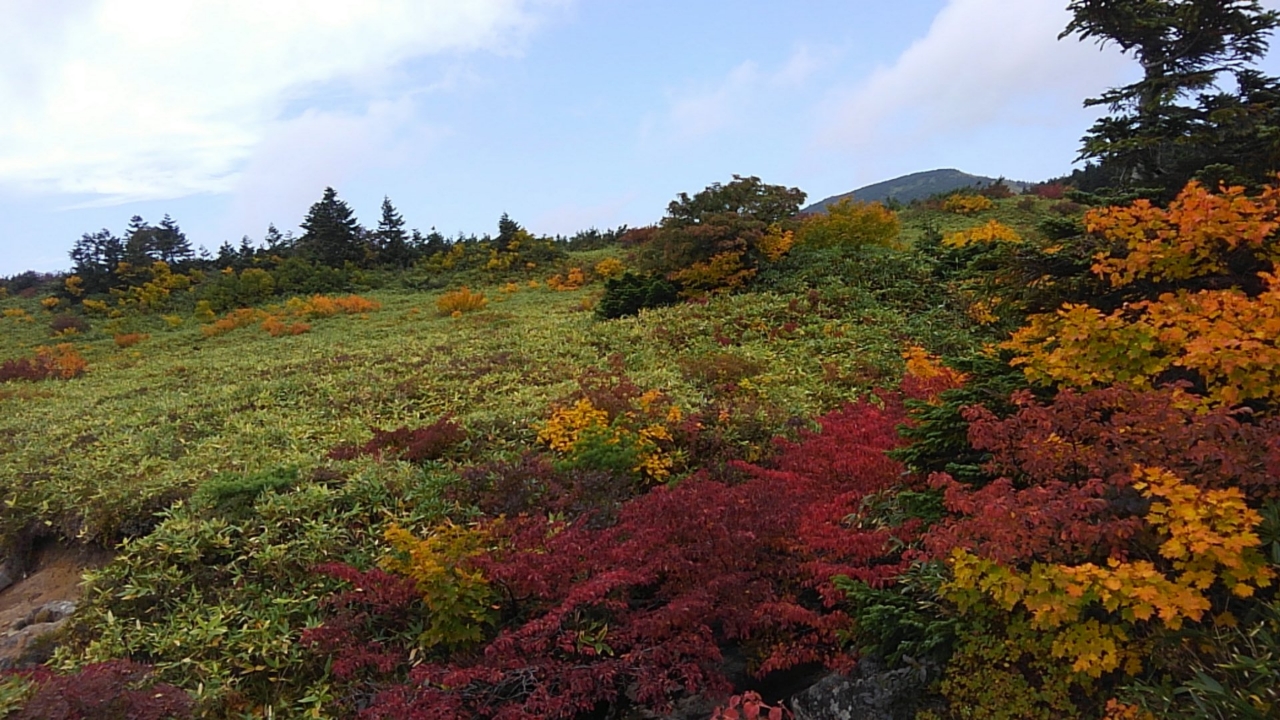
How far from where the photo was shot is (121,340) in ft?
59.2

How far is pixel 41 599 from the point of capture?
5.86 m

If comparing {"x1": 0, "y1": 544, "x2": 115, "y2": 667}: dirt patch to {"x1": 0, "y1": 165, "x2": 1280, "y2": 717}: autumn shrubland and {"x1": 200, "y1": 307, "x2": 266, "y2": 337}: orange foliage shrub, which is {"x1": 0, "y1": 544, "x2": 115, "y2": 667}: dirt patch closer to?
{"x1": 0, "y1": 165, "x2": 1280, "y2": 717}: autumn shrubland

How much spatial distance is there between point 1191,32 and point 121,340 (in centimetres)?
2238

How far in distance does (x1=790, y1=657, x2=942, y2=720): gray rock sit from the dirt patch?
17.4 ft

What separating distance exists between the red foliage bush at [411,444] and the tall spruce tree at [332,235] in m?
23.6

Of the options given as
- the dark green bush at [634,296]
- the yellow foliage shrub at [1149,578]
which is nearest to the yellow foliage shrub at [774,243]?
the dark green bush at [634,296]

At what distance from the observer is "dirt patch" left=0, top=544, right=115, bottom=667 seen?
4.96 meters

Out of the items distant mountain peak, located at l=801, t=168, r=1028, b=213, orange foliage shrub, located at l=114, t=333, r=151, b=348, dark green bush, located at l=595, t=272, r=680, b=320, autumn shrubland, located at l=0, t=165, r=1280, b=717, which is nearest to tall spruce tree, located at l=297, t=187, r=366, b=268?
orange foliage shrub, located at l=114, t=333, r=151, b=348

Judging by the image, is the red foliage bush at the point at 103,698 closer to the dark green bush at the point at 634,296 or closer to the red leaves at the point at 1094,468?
the red leaves at the point at 1094,468

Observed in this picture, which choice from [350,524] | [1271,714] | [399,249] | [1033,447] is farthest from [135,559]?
[399,249]

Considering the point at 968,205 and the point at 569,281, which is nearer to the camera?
the point at 569,281

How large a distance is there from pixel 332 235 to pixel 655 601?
2970 centimetres

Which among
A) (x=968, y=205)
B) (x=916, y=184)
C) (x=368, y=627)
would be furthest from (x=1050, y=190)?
(x=916, y=184)

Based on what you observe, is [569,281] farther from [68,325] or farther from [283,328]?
[68,325]
